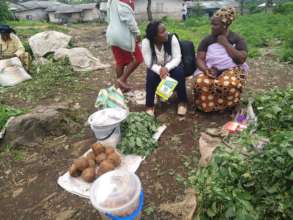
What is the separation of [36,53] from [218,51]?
4.77 m

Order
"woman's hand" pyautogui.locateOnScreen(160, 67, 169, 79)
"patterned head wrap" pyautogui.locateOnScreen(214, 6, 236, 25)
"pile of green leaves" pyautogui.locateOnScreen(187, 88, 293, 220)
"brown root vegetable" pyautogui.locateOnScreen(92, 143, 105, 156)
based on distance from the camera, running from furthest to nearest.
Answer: "woman's hand" pyautogui.locateOnScreen(160, 67, 169, 79), "patterned head wrap" pyautogui.locateOnScreen(214, 6, 236, 25), "brown root vegetable" pyautogui.locateOnScreen(92, 143, 105, 156), "pile of green leaves" pyautogui.locateOnScreen(187, 88, 293, 220)

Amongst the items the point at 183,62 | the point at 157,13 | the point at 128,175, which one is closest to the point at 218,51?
the point at 183,62

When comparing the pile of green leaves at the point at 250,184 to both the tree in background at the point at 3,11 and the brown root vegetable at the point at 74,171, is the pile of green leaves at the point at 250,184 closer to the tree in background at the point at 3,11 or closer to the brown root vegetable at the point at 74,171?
the brown root vegetable at the point at 74,171

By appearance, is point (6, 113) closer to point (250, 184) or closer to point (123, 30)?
point (123, 30)

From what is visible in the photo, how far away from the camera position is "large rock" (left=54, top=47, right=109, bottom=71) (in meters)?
5.68

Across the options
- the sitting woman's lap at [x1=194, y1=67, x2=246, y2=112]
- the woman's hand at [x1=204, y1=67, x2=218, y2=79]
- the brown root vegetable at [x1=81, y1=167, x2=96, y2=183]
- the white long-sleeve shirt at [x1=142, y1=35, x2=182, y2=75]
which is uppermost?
the white long-sleeve shirt at [x1=142, y1=35, x2=182, y2=75]

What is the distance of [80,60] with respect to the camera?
5781 millimetres

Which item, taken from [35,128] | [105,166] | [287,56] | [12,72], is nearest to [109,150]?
[105,166]

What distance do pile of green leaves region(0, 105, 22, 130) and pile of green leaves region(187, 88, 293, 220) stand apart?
113 inches

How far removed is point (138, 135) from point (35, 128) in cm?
123

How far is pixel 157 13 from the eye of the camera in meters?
23.8

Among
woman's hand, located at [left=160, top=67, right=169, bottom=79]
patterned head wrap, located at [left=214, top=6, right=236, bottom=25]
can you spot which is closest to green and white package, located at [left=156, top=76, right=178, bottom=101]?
woman's hand, located at [left=160, top=67, right=169, bottom=79]

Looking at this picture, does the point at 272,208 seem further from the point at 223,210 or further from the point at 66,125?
the point at 66,125

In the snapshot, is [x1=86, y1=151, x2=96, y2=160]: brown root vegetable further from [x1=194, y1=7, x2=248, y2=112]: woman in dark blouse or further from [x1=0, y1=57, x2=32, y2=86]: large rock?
[x1=0, y1=57, x2=32, y2=86]: large rock
